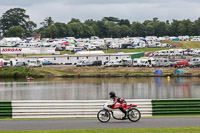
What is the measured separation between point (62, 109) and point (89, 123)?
338 centimetres

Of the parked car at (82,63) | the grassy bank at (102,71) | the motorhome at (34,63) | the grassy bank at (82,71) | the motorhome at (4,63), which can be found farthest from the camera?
the motorhome at (34,63)

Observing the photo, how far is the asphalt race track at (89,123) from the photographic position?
2211cm

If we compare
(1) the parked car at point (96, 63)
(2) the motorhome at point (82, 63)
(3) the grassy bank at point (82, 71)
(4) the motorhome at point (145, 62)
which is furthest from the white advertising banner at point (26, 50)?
(4) the motorhome at point (145, 62)

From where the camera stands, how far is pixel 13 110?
26484 millimetres

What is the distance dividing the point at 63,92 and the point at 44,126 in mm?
39041

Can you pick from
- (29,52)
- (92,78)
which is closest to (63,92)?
(92,78)

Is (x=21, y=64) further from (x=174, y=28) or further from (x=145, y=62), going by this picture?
(x=174, y=28)

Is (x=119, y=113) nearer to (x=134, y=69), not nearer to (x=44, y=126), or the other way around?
(x=44, y=126)

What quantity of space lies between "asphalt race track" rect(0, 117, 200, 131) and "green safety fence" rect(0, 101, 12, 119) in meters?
1.63

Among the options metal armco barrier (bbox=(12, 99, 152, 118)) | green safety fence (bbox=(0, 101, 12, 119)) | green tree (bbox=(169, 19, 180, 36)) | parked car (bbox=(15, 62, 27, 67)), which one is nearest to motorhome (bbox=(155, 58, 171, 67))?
parked car (bbox=(15, 62, 27, 67))

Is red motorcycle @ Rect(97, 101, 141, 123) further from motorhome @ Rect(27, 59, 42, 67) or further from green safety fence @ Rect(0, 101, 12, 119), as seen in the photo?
motorhome @ Rect(27, 59, 42, 67)

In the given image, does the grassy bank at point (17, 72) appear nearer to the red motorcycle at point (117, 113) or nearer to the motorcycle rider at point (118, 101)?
the red motorcycle at point (117, 113)

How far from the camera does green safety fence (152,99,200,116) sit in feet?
86.7

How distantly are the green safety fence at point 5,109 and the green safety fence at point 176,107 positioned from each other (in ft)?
25.7
